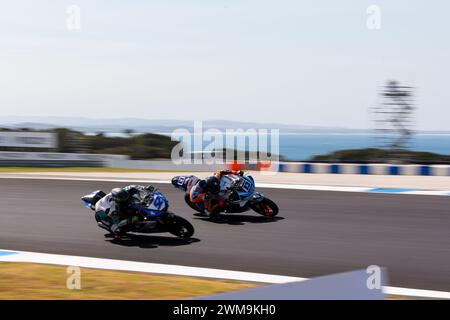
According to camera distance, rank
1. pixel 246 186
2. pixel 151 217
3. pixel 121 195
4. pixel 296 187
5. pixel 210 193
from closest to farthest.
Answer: pixel 121 195 < pixel 151 217 < pixel 210 193 < pixel 246 186 < pixel 296 187

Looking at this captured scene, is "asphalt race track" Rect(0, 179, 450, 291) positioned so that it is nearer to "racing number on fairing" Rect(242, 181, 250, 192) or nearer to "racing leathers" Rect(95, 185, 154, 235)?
"racing leathers" Rect(95, 185, 154, 235)

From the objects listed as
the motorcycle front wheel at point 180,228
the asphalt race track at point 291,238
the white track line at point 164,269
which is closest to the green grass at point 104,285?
the white track line at point 164,269

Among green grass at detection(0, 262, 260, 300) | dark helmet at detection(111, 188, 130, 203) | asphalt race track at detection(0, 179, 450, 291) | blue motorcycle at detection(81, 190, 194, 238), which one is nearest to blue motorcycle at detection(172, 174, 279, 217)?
asphalt race track at detection(0, 179, 450, 291)

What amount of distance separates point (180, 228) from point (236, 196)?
7.05ft

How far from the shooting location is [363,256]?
9.05 m

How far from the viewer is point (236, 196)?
12367mm

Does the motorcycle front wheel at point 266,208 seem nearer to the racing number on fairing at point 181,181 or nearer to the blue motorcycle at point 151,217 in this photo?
the racing number on fairing at point 181,181

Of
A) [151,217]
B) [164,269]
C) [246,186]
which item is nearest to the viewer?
[164,269]

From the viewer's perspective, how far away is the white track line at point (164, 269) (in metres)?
7.18

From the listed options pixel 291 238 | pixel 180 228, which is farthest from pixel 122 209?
pixel 291 238

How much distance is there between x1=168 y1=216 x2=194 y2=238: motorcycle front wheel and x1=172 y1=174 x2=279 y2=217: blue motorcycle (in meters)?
1.96

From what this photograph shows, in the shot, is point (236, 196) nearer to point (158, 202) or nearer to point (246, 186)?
point (246, 186)

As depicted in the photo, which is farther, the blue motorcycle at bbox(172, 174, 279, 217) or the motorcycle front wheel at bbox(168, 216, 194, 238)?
the blue motorcycle at bbox(172, 174, 279, 217)

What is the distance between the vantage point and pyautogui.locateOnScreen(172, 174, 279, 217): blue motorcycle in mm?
12367
